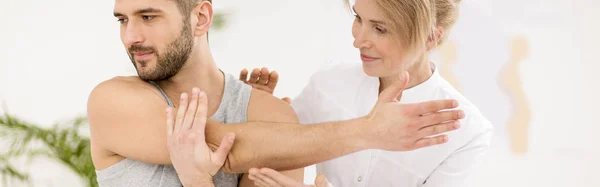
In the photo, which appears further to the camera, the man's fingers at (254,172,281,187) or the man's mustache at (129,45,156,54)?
the man's mustache at (129,45,156,54)

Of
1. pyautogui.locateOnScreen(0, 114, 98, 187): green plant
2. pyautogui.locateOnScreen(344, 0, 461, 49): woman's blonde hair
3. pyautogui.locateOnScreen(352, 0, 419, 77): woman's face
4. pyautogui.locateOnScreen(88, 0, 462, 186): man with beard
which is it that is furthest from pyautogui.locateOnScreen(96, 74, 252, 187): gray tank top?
pyautogui.locateOnScreen(0, 114, 98, 187): green plant

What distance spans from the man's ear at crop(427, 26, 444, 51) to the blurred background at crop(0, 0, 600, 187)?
218 centimetres

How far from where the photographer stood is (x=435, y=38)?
2365mm

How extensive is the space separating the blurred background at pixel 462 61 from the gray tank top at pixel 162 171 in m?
2.22

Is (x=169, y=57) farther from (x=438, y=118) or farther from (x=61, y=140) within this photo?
(x=61, y=140)

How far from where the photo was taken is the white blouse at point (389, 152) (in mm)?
2484

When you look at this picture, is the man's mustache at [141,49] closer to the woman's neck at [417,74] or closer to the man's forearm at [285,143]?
the man's forearm at [285,143]

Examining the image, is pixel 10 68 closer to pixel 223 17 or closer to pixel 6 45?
pixel 6 45

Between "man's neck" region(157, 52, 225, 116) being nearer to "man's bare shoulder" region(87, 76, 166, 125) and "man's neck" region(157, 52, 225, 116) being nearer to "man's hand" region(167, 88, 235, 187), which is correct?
"man's bare shoulder" region(87, 76, 166, 125)

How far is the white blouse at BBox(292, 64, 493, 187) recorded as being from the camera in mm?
2484

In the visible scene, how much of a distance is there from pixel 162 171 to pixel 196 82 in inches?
11.0

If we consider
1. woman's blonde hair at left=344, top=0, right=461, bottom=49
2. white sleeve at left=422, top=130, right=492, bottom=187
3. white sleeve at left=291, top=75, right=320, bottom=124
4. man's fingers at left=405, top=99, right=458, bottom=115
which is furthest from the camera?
white sleeve at left=291, top=75, right=320, bottom=124

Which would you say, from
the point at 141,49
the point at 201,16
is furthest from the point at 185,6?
the point at 141,49

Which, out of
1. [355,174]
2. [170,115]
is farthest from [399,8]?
[170,115]
